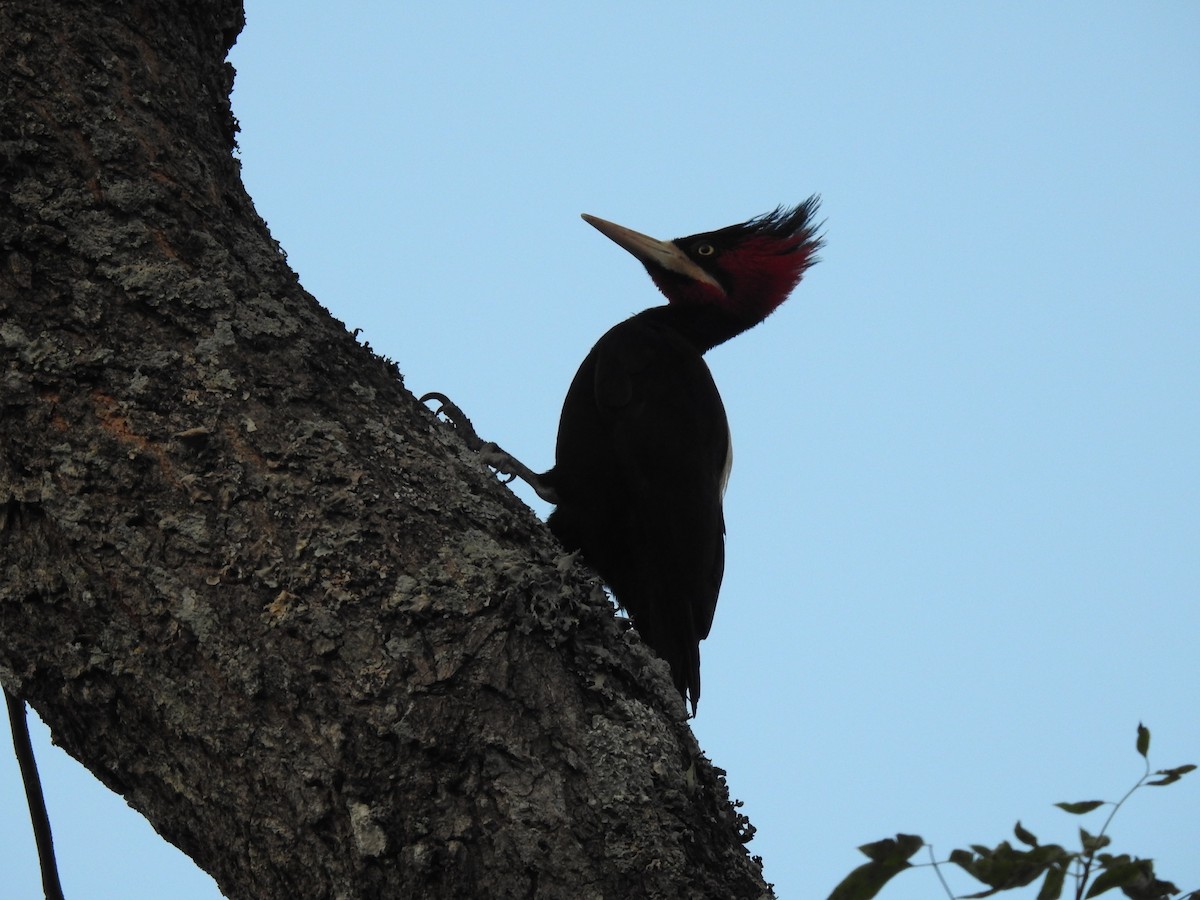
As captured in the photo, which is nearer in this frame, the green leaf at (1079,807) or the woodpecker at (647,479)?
the green leaf at (1079,807)

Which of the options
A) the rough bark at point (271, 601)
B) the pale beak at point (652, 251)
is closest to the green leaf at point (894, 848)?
the rough bark at point (271, 601)

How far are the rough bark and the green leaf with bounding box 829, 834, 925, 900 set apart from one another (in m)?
0.35

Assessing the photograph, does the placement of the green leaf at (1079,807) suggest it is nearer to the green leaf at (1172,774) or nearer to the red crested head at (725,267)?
the green leaf at (1172,774)

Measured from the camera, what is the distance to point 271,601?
1.56m

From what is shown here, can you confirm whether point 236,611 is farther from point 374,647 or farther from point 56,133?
point 56,133

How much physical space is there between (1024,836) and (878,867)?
0.47 ft

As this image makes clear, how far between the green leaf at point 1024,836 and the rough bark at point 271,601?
0.46 m

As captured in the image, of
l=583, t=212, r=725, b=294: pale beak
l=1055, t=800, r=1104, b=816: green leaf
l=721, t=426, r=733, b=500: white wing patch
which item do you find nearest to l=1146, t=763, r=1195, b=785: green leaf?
l=1055, t=800, r=1104, b=816: green leaf

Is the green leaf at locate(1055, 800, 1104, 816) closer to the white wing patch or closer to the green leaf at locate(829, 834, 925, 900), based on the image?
the green leaf at locate(829, 834, 925, 900)

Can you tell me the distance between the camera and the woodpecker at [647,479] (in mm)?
3537

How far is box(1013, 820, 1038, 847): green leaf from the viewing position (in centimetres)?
116

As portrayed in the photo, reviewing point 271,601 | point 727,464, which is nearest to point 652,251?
point 727,464

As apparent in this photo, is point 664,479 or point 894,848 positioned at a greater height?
point 664,479

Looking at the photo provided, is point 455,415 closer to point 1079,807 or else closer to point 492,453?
point 492,453
